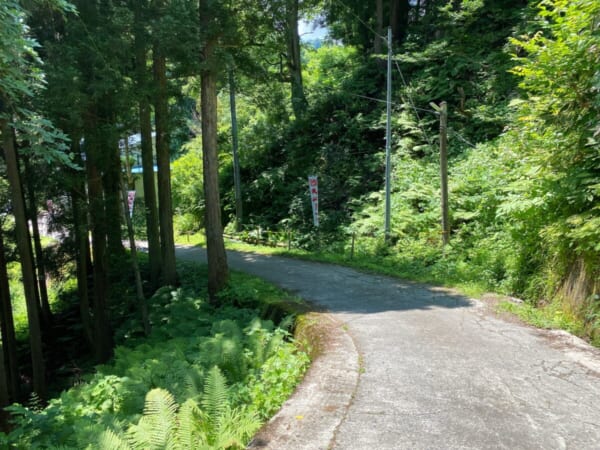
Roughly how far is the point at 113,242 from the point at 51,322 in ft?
18.9

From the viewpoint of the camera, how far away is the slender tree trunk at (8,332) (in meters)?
11.4

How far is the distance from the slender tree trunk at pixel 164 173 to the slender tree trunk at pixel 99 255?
81.6 inches

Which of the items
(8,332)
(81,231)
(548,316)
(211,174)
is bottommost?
(8,332)

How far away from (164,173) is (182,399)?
1044 cm

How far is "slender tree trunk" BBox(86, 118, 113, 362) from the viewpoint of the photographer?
12258mm

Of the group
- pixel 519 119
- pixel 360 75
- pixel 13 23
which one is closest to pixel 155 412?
pixel 13 23

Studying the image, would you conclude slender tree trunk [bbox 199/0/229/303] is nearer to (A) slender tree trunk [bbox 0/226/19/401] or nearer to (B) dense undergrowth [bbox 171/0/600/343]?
(B) dense undergrowth [bbox 171/0/600/343]

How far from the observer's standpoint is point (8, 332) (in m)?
11.8

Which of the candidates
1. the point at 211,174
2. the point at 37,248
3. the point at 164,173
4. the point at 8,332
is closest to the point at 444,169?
the point at 211,174

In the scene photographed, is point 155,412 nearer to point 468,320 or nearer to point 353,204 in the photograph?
point 468,320

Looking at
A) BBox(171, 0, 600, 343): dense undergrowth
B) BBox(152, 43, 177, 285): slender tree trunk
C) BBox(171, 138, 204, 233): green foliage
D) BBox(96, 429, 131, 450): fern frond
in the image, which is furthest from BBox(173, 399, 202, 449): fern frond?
BBox(171, 138, 204, 233): green foliage

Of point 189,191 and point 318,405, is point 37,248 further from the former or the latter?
point 189,191

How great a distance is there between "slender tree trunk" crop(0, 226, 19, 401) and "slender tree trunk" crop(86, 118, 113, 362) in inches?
82.0

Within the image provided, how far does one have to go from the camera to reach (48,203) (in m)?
14.5
